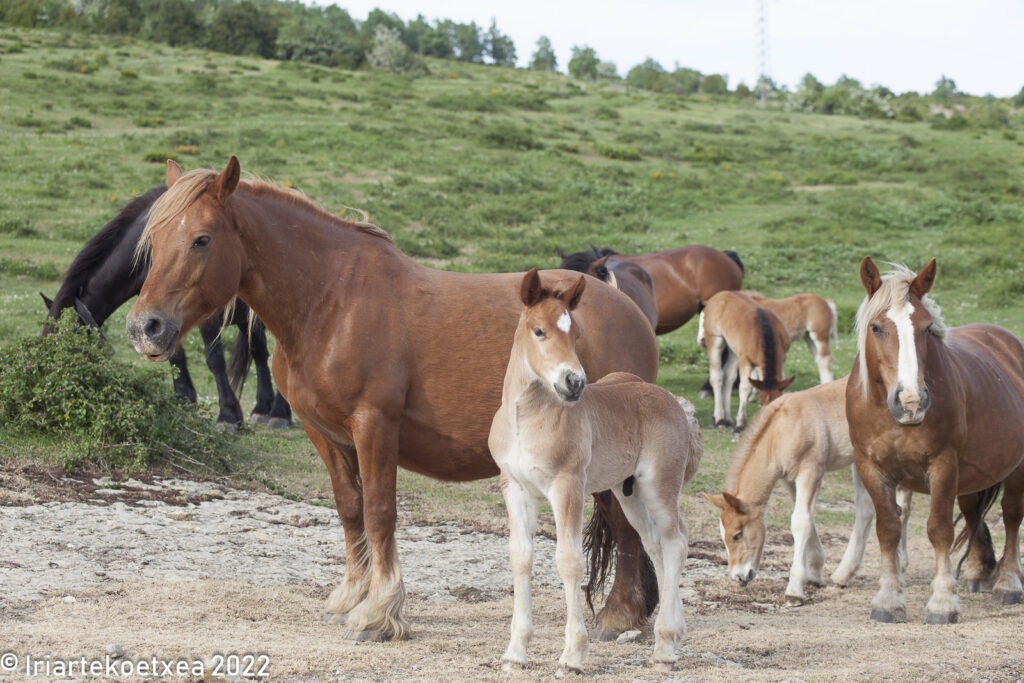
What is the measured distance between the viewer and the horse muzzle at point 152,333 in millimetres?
5219

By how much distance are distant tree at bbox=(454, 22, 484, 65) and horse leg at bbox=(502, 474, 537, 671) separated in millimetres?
105968

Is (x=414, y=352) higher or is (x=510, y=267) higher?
(x=414, y=352)

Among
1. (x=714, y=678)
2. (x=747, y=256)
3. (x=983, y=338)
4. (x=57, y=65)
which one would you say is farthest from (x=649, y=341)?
(x=57, y=65)

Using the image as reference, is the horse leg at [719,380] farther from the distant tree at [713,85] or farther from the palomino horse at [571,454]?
→ the distant tree at [713,85]

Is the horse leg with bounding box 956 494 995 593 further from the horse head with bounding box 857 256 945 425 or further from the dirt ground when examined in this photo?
the horse head with bounding box 857 256 945 425

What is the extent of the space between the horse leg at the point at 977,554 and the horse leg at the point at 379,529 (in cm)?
487

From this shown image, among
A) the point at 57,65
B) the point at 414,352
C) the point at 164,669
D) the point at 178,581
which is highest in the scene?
the point at 57,65

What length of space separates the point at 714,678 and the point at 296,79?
4461cm

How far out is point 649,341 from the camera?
6680mm

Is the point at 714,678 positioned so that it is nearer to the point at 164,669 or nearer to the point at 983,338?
the point at 164,669

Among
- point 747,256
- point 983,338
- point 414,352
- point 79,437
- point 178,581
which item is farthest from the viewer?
point 747,256

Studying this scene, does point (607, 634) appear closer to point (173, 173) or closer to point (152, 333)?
point (152, 333)

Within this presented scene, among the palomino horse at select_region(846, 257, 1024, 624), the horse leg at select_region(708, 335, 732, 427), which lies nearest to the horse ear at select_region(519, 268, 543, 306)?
the palomino horse at select_region(846, 257, 1024, 624)

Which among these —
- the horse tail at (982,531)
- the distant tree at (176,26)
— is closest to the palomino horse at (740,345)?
the horse tail at (982,531)
